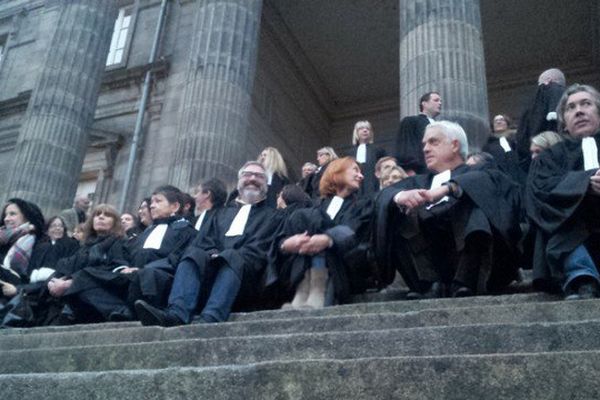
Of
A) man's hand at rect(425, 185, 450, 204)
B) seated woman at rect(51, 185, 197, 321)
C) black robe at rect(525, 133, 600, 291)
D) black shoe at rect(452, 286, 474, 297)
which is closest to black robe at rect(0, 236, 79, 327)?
seated woman at rect(51, 185, 197, 321)

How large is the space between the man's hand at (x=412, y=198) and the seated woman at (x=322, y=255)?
2.08 feet

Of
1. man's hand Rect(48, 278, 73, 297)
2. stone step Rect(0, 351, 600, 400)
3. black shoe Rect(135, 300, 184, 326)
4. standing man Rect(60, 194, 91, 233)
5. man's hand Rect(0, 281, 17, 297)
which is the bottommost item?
stone step Rect(0, 351, 600, 400)

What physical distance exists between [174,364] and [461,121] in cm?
694

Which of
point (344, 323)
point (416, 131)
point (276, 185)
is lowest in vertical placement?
point (344, 323)

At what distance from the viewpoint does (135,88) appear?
17953 mm

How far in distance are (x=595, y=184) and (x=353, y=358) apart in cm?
221

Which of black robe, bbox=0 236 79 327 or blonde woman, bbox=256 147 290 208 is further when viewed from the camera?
blonde woman, bbox=256 147 290 208

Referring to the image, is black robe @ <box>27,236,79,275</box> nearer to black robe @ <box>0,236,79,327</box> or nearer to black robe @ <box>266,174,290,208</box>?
black robe @ <box>0,236,79,327</box>

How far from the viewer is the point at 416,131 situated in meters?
8.83

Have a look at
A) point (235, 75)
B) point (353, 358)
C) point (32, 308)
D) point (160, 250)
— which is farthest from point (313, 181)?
point (353, 358)

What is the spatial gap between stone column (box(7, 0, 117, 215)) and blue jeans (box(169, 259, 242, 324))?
8988 millimetres

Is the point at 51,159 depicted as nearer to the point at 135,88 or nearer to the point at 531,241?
the point at 135,88

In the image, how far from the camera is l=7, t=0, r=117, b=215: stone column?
14234 millimetres

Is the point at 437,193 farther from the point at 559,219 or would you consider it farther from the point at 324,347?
the point at 324,347
